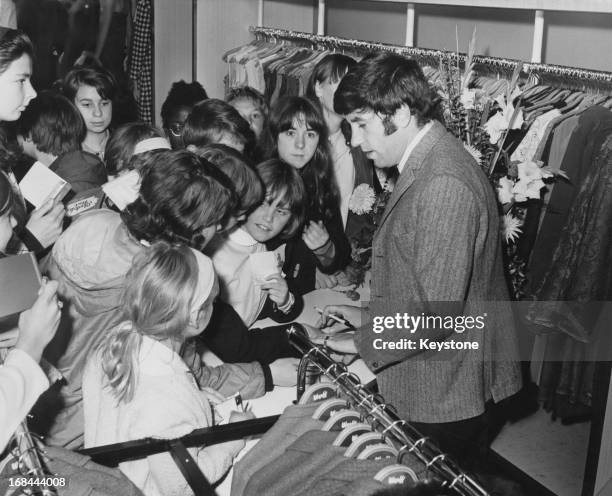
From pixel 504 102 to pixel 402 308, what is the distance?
136 centimetres

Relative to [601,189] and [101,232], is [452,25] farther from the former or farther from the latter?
[101,232]

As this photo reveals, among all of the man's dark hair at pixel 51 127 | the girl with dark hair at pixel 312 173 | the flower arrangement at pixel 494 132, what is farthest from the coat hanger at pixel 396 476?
the man's dark hair at pixel 51 127

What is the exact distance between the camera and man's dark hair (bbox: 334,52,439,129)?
1778mm

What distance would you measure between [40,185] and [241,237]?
0.78 metres

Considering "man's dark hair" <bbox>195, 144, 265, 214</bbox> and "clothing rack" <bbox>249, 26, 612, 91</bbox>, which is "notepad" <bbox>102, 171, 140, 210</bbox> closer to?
"man's dark hair" <bbox>195, 144, 265, 214</bbox>

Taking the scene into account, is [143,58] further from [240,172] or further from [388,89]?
[388,89]

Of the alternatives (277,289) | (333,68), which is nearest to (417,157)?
(277,289)

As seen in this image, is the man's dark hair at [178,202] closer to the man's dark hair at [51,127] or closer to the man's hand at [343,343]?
the man's hand at [343,343]

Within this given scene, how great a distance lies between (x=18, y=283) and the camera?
1363 mm

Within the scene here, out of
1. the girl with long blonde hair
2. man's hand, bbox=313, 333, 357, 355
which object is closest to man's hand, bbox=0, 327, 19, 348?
the girl with long blonde hair

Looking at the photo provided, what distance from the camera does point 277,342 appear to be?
227 centimetres

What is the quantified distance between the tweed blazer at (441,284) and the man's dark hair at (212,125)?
1.30 m

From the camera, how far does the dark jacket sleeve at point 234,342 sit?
7.24ft

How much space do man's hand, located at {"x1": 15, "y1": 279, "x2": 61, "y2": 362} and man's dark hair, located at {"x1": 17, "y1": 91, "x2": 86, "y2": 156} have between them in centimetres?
205
